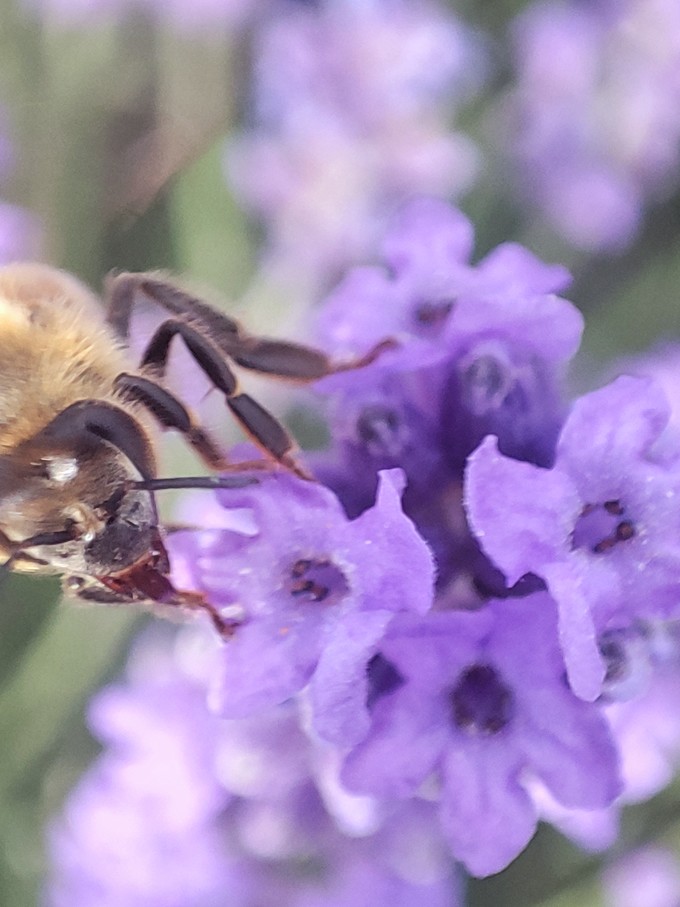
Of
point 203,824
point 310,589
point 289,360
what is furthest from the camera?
point 203,824

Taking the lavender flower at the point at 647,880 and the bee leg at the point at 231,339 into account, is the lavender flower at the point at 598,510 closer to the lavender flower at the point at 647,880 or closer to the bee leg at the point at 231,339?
the bee leg at the point at 231,339

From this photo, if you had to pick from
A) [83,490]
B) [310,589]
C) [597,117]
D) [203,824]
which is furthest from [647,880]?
[597,117]

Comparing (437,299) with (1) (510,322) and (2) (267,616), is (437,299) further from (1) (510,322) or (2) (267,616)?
(2) (267,616)

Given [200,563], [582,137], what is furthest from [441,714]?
[582,137]

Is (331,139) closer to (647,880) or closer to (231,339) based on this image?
(231,339)

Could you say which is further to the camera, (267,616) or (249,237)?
(249,237)

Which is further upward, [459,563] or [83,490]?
[83,490]
